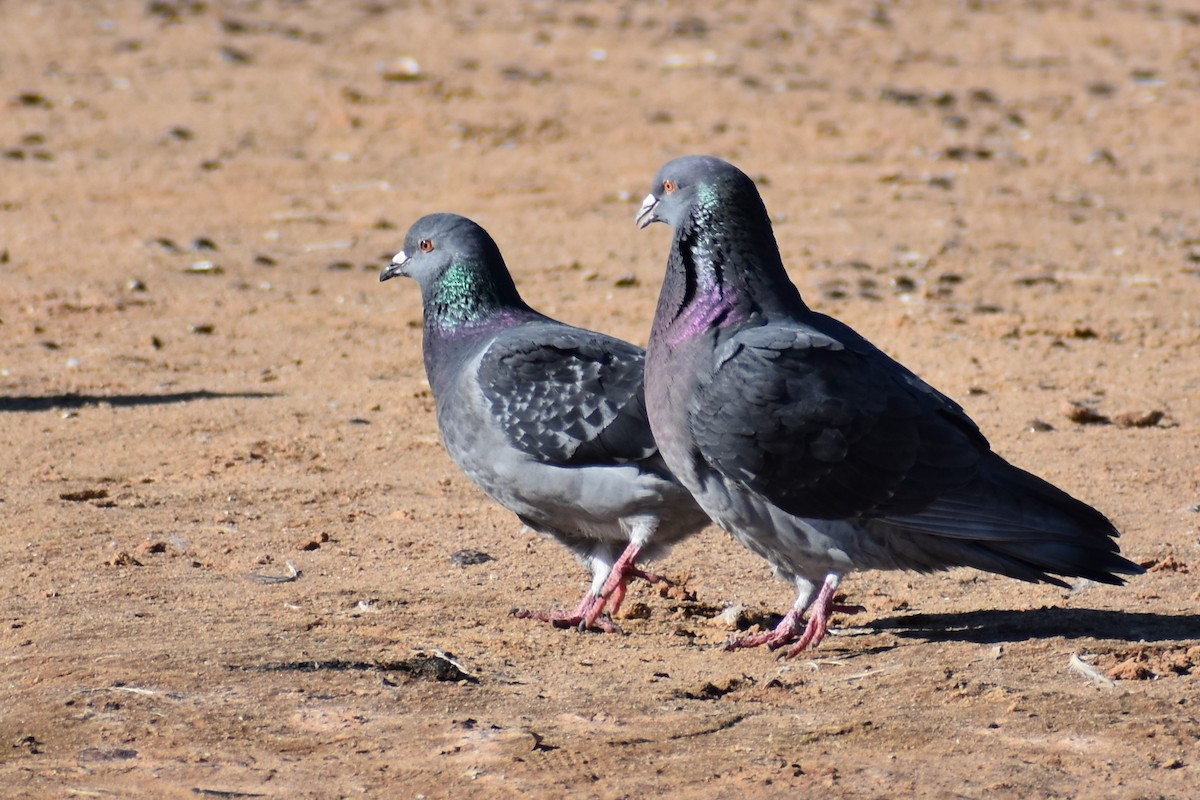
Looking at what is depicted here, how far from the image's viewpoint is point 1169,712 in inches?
169

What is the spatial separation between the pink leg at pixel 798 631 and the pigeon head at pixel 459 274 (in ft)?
5.60

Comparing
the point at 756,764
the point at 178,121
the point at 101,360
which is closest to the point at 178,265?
the point at 101,360

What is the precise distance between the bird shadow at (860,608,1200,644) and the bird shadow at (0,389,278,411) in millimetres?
3972

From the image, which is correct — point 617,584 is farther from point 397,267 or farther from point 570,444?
point 397,267

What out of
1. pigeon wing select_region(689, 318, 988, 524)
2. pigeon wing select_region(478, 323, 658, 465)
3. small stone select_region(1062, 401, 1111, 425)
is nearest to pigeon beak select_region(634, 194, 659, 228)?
pigeon wing select_region(478, 323, 658, 465)

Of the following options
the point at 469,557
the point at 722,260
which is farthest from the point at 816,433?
the point at 469,557

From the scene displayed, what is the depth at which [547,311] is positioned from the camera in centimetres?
989

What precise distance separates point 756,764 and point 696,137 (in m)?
10.5

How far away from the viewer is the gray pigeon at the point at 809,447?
474cm

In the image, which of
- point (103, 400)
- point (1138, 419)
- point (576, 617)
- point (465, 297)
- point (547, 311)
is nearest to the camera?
point (576, 617)

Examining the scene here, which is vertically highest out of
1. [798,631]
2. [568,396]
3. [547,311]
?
[568,396]

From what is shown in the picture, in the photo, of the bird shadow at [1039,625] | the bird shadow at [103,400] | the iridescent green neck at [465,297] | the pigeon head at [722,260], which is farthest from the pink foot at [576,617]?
the bird shadow at [103,400]

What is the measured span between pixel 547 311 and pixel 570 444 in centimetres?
451

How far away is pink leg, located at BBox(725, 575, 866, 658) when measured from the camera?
4961mm
